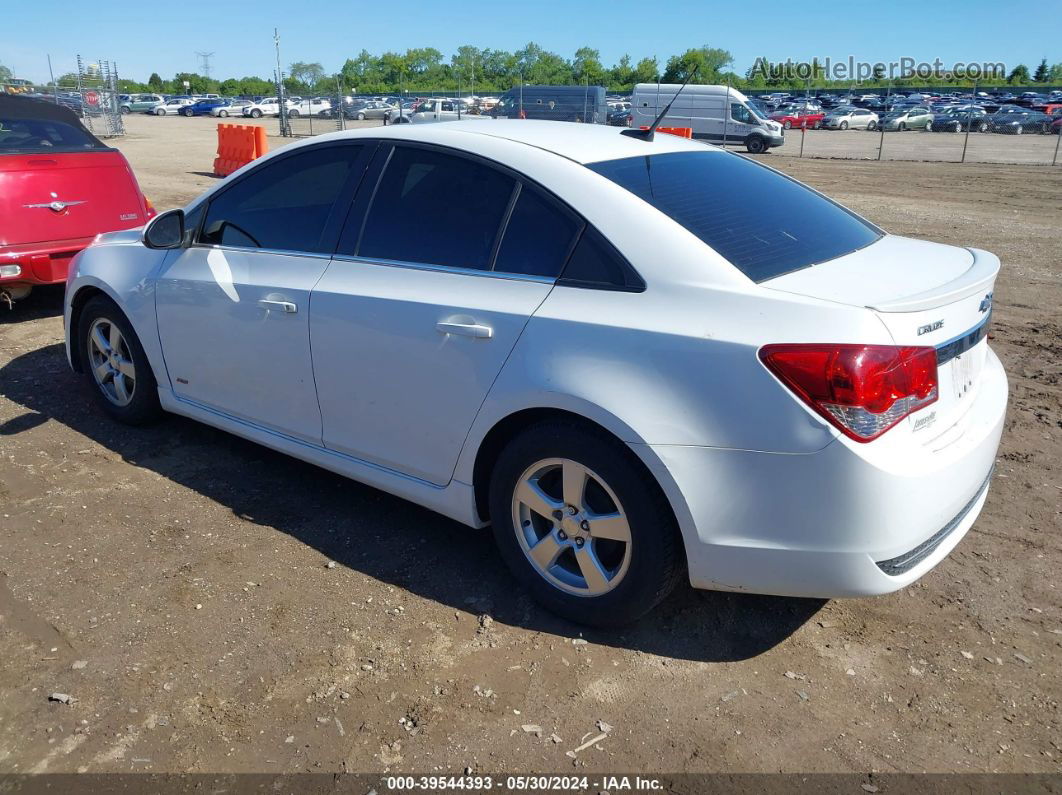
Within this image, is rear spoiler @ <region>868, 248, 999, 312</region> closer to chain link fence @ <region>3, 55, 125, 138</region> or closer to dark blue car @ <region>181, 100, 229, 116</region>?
chain link fence @ <region>3, 55, 125, 138</region>

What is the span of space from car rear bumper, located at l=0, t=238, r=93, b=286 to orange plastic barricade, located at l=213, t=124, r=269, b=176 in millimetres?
10360

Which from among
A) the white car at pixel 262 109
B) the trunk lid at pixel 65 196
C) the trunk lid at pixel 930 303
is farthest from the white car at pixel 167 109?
Answer: the trunk lid at pixel 930 303

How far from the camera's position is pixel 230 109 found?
61.1 metres

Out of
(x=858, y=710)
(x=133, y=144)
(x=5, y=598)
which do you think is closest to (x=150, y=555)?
(x=5, y=598)

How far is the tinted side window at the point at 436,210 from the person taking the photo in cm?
335

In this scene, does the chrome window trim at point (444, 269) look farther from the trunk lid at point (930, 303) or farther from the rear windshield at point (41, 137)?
the rear windshield at point (41, 137)

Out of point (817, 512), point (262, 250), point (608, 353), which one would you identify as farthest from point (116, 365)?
point (817, 512)

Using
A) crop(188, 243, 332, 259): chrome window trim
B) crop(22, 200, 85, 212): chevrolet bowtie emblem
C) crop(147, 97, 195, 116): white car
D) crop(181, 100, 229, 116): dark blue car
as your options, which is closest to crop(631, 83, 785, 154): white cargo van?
crop(22, 200, 85, 212): chevrolet bowtie emblem

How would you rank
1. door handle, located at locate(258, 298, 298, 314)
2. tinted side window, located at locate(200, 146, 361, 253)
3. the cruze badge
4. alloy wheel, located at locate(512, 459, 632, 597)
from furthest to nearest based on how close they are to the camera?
tinted side window, located at locate(200, 146, 361, 253) → door handle, located at locate(258, 298, 298, 314) → alloy wheel, located at locate(512, 459, 632, 597) → the cruze badge

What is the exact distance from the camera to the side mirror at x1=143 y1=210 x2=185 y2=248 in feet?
14.5

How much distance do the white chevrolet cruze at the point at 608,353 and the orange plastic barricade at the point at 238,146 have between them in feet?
45.1

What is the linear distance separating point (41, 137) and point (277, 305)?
5.15 m

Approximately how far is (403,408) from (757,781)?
1860 millimetres

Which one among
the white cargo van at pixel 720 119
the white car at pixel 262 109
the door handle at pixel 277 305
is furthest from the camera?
the white car at pixel 262 109
